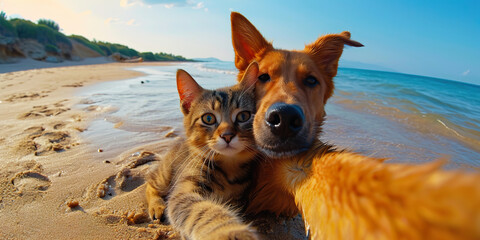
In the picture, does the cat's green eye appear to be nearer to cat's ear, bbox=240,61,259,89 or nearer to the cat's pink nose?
the cat's pink nose

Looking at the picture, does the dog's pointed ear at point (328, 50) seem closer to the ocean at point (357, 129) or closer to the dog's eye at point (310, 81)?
the dog's eye at point (310, 81)

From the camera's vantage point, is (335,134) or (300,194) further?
(335,134)

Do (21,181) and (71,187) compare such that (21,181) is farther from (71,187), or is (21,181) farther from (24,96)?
(24,96)

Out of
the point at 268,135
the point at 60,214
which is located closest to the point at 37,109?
the point at 60,214

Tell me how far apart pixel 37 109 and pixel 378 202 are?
22.1ft

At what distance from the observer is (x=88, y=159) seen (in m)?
3.34

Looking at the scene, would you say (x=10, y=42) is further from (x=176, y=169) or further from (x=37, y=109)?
(x=176, y=169)

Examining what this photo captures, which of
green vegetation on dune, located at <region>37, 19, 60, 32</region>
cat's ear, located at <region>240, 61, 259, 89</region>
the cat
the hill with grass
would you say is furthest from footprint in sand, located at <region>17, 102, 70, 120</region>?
green vegetation on dune, located at <region>37, 19, 60, 32</region>

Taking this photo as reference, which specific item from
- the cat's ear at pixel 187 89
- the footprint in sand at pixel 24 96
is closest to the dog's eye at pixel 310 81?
the cat's ear at pixel 187 89

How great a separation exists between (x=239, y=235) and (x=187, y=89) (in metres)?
1.91

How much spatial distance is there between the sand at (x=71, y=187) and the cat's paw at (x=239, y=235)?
2.12 ft

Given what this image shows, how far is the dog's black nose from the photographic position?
1.86 metres

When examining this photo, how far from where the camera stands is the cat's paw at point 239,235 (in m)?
1.49

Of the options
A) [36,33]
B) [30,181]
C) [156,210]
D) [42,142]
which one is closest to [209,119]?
[156,210]
